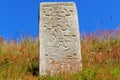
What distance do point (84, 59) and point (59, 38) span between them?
1.25 meters

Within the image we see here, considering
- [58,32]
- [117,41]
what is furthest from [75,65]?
[117,41]

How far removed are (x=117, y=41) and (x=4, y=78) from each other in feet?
16.1

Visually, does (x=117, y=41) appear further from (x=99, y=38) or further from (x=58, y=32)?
(x=58, y=32)

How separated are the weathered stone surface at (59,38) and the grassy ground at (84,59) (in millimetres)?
393

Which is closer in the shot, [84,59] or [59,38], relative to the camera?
[59,38]

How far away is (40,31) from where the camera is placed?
12898 mm

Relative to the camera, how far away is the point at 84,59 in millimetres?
13805

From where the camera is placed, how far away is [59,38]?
12914 millimetres

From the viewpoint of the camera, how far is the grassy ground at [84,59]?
11562 mm

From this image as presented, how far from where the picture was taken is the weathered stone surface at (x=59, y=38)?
12.7 meters

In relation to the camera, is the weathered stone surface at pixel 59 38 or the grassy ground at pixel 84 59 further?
the weathered stone surface at pixel 59 38

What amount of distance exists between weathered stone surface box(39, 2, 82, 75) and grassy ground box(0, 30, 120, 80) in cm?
39

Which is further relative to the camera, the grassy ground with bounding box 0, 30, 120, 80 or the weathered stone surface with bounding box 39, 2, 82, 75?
the weathered stone surface with bounding box 39, 2, 82, 75

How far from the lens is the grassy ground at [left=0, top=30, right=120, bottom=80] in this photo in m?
11.6
